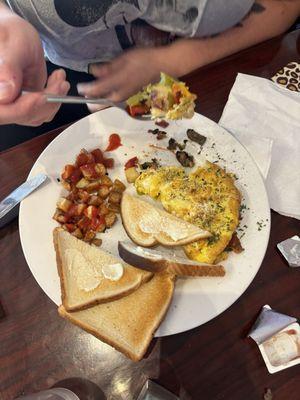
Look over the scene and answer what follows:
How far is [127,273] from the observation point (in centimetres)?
107

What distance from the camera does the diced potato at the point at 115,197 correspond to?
1213mm

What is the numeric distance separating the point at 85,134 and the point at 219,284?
0.72 meters

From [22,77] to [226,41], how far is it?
0.86m

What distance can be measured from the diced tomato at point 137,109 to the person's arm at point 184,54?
6.6 inches

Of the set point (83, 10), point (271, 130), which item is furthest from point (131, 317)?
point (83, 10)

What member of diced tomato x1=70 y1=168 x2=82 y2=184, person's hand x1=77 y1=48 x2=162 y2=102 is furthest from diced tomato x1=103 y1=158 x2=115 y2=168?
person's hand x1=77 y1=48 x2=162 y2=102

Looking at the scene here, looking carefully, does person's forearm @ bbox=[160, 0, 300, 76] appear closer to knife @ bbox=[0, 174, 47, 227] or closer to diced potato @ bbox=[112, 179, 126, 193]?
diced potato @ bbox=[112, 179, 126, 193]

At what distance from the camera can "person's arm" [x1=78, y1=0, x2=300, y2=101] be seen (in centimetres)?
149

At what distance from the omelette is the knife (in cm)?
34

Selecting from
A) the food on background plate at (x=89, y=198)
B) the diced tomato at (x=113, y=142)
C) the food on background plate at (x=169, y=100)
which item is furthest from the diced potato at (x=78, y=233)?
the food on background plate at (x=169, y=100)

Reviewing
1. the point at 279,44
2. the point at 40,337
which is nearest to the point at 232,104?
the point at 279,44

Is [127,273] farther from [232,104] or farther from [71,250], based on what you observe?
[232,104]

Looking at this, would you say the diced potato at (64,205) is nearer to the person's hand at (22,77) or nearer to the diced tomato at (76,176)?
the diced tomato at (76,176)

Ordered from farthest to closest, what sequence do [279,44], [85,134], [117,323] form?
[279,44], [85,134], [117,323]
